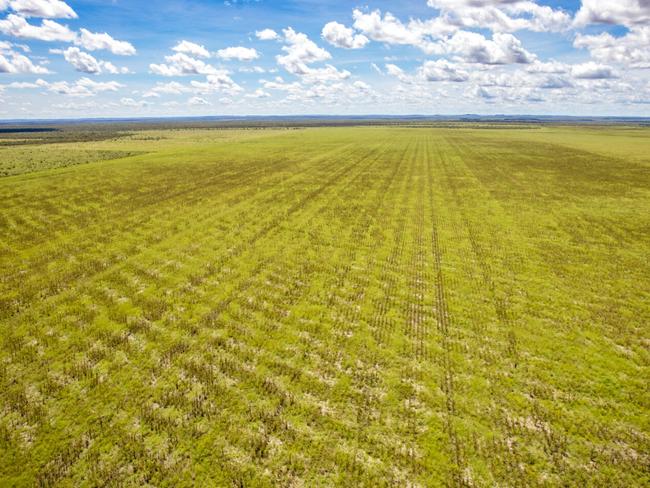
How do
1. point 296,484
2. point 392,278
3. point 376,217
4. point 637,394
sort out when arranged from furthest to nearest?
point 376,217 < point 392,278 < point 637,394 < point 296,484

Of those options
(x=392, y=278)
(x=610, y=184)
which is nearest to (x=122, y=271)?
(x=392, y=278)

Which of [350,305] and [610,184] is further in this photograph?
[610,184]

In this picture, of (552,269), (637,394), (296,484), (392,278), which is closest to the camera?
(296,484)

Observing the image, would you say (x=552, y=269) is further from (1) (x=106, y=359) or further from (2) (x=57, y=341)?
(2) (x=57, y=341)

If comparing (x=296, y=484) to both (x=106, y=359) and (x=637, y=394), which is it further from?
(x=637, y=394)

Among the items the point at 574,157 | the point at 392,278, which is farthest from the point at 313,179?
the point at 574,157

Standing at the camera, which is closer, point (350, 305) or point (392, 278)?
point (350, 305)
